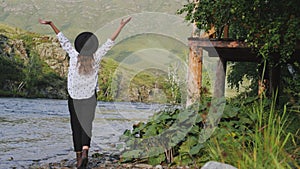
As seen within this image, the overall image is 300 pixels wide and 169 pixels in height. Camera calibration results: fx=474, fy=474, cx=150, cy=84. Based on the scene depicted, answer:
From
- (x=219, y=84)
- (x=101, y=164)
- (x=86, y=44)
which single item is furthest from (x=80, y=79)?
(x=219, y=84)

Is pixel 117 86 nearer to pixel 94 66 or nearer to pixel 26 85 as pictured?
pixel 94 66

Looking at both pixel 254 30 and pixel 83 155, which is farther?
pixel 254 30

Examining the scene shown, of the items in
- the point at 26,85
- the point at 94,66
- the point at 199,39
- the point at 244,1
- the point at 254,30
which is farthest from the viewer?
the point at 26,85

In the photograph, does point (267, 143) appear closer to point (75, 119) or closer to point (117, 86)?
point (75, 119)

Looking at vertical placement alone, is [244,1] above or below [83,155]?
above

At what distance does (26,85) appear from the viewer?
2901 inches

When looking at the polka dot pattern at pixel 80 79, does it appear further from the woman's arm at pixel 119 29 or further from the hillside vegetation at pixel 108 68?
the hillside vegetation at pixel 108 68

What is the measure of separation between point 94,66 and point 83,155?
1165 millimetres

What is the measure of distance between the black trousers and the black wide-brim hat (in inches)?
22.8

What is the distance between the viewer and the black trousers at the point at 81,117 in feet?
19.9

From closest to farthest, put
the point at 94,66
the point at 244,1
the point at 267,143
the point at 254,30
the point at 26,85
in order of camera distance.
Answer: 1. the point at 267,143
2. the point at 94,66
3. the point at 244,1
4. the point at 254,30
5. the point at 26,85

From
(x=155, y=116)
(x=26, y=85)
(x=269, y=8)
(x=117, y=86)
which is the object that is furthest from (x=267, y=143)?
(x=26, y=85)

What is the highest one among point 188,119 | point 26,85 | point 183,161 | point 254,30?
point 254,30

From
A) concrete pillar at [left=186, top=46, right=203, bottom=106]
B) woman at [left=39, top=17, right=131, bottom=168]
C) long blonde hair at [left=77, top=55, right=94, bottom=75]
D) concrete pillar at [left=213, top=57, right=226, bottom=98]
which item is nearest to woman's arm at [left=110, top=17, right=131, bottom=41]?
woman at [left=39, top=17, right=131, bottom=168]
